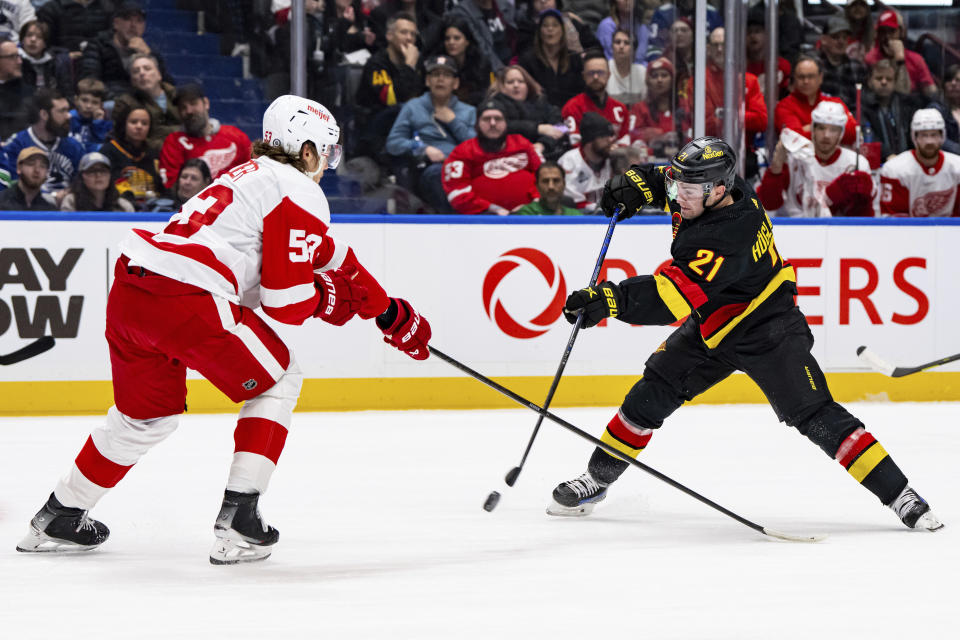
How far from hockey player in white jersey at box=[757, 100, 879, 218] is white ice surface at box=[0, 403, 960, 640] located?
1731 millimetres

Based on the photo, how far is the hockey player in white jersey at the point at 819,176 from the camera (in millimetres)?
6426

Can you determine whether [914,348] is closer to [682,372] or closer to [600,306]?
[682,372]

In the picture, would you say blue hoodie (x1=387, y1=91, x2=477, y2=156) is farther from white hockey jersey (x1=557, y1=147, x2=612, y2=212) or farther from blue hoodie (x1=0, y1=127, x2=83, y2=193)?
blue hoodie (x1=0, y1=127, x2=83, y2=193)

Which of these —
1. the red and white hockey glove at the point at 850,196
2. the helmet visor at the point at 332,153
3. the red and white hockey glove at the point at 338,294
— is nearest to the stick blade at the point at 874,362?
the red and white hockey glove at the point at 338,294

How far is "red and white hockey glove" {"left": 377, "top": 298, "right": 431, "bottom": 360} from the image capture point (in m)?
→ 3.18

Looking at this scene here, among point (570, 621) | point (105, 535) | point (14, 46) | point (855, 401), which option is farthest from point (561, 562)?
point (14, 46)

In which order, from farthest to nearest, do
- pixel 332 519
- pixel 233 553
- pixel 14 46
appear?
pixel 14 46
pixel 332 519
pixel 233 553

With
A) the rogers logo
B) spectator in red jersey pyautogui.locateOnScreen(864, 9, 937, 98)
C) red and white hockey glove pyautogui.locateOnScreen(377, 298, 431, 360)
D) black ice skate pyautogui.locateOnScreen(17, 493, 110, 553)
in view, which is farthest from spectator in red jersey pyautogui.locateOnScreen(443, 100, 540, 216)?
black ice skate pyautogui.locateOnScreen(17, 493, 110, 553)

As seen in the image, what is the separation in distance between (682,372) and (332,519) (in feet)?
3.66

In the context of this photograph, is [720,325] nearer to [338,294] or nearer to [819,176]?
[338,294]

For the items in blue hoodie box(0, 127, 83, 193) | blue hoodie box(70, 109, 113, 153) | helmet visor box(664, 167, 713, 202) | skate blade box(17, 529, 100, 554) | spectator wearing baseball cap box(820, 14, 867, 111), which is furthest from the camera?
spectator wearing baseball cap box(820, 14, 867, 111)

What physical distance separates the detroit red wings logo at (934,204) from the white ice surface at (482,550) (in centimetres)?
185

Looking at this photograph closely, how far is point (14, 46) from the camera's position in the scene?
5.85 m

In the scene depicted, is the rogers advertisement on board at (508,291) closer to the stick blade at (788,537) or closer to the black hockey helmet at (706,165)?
the black hockey helmet at (706,165)
